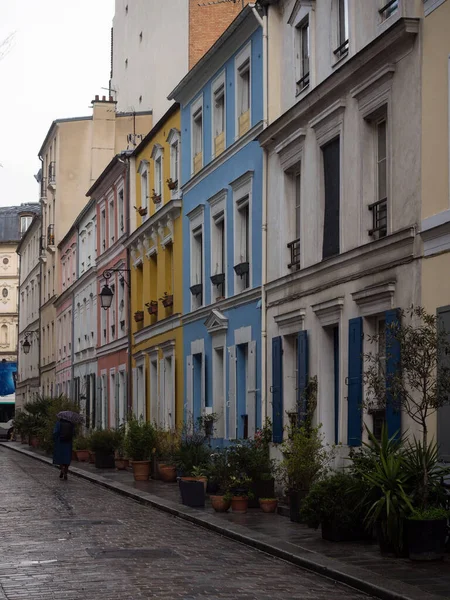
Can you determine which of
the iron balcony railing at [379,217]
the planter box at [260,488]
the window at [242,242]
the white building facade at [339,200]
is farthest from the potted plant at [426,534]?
the window at [242,242]

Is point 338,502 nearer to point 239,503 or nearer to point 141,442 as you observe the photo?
point 239,503

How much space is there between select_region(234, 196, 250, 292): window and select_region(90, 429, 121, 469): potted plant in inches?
353

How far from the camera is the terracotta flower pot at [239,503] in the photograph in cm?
1822

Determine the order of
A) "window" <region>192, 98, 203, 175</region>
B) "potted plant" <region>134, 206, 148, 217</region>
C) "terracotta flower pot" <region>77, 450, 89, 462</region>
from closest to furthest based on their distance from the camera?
"window" <region>192, 98, 203, 175</region> < "potted plant" <region>134, 206, 148, 217</region> < "terracotta flower pot" <region>77, 450, 89, 462</region>

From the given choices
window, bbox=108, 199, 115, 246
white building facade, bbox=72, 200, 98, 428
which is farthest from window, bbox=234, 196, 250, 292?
white building facade, bbox=72, 200, 98, 428

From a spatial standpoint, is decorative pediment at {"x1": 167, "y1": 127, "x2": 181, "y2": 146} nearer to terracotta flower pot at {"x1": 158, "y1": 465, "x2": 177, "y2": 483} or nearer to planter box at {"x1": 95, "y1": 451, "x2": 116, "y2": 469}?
planter box at {"x1": 95, "y1": 451, "x2": 116, "y2": 469}

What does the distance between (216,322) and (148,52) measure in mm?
23261

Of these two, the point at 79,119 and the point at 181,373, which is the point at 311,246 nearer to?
the point at 181,373

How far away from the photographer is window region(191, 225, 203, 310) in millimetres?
28234

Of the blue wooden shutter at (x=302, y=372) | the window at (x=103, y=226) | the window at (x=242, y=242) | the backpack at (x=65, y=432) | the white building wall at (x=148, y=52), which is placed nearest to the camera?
the blue wooden shutter at (x=302, y=372)

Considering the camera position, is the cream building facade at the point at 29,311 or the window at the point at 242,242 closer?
the window at the point at 242,242

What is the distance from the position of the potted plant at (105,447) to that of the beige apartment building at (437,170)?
1838 cm

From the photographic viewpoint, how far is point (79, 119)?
179 ft

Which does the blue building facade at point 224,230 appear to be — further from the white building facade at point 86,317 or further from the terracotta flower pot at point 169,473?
→ the white building facade at point 86,317
